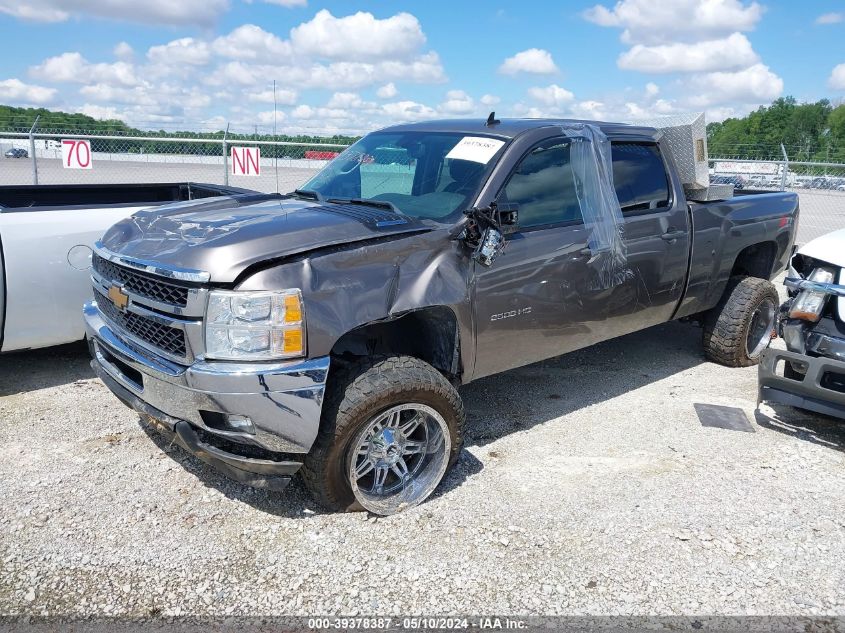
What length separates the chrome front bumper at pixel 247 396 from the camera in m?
2.95

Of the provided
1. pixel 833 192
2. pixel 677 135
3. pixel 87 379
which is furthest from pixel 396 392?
pixel 833 192

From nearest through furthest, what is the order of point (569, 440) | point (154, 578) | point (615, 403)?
point (154, 578), point (569, 440), point (615, 403)

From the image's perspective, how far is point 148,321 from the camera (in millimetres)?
3271

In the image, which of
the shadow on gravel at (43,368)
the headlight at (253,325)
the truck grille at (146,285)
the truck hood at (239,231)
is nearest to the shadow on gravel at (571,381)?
the truck hood at (239,231)

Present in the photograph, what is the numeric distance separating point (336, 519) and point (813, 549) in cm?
228

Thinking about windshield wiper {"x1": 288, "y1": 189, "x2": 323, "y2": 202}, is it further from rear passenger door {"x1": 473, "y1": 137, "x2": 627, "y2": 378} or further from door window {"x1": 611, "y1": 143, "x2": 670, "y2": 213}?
door window {"x1": 611, "y1": 143, "x2": 670, "y2": 213}

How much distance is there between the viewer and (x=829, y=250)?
14.2 feet

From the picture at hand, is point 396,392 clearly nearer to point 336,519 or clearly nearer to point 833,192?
point 336,519

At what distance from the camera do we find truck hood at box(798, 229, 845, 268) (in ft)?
13.9

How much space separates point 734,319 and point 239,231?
421cm

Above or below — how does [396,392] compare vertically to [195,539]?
above

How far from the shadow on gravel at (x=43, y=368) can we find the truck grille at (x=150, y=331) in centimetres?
181

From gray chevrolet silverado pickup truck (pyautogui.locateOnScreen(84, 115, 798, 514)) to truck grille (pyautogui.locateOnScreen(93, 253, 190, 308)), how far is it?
0.01 m

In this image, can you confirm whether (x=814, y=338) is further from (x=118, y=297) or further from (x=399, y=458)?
(x=118, y=297)
